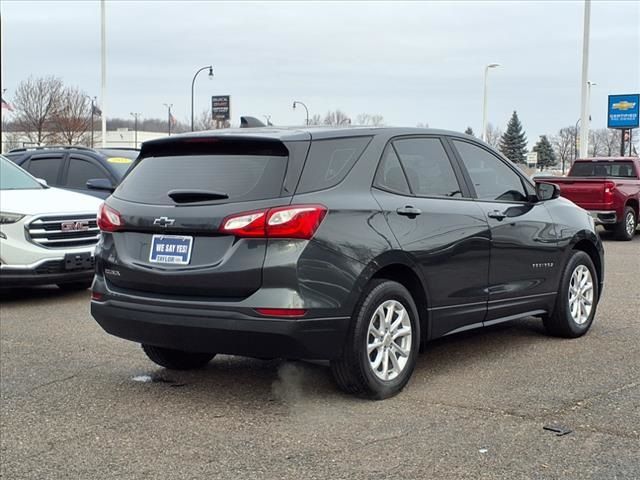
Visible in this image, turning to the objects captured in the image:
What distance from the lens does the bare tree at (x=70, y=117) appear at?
59.6m

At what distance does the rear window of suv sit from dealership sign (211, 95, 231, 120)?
67.5 meters

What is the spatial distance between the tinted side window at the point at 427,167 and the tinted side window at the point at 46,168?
777 cm

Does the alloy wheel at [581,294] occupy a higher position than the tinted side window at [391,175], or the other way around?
the tinted side window at [391,175]

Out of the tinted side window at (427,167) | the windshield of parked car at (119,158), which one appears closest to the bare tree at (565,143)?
the windshield of parked car at (119,158)

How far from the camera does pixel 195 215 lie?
188 inches

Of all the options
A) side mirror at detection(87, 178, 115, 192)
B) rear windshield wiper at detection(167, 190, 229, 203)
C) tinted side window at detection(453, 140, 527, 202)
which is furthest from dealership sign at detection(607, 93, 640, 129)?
rear windshield wiper at detection(167, 190, 229, 203)

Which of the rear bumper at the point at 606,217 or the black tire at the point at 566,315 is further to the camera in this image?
the rear bumper at the point at 606,217

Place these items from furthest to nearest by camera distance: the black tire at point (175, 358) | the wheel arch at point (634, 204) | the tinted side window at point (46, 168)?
the wheel arch at point (634, 204)
the tinted side window at point (46, 168)
the black tire at point (175, 358)


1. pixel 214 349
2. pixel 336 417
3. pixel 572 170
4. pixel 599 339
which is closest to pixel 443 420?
pixel 336 417

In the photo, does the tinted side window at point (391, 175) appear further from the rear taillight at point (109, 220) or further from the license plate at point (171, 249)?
the rear taillight at point (109, 220)

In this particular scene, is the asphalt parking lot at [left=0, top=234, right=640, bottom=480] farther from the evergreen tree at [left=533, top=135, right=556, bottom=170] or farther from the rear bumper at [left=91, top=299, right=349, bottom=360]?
the evergreen tree at [left=533, top=135, right=556, bottom=170]

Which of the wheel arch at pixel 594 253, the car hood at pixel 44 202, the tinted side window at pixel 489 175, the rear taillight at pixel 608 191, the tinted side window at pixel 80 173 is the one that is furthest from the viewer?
the rear taillight at pixel 608 191

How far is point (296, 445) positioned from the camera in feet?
14.1

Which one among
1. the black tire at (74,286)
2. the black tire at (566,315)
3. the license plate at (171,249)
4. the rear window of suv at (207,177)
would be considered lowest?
the black tire at (74,286)
